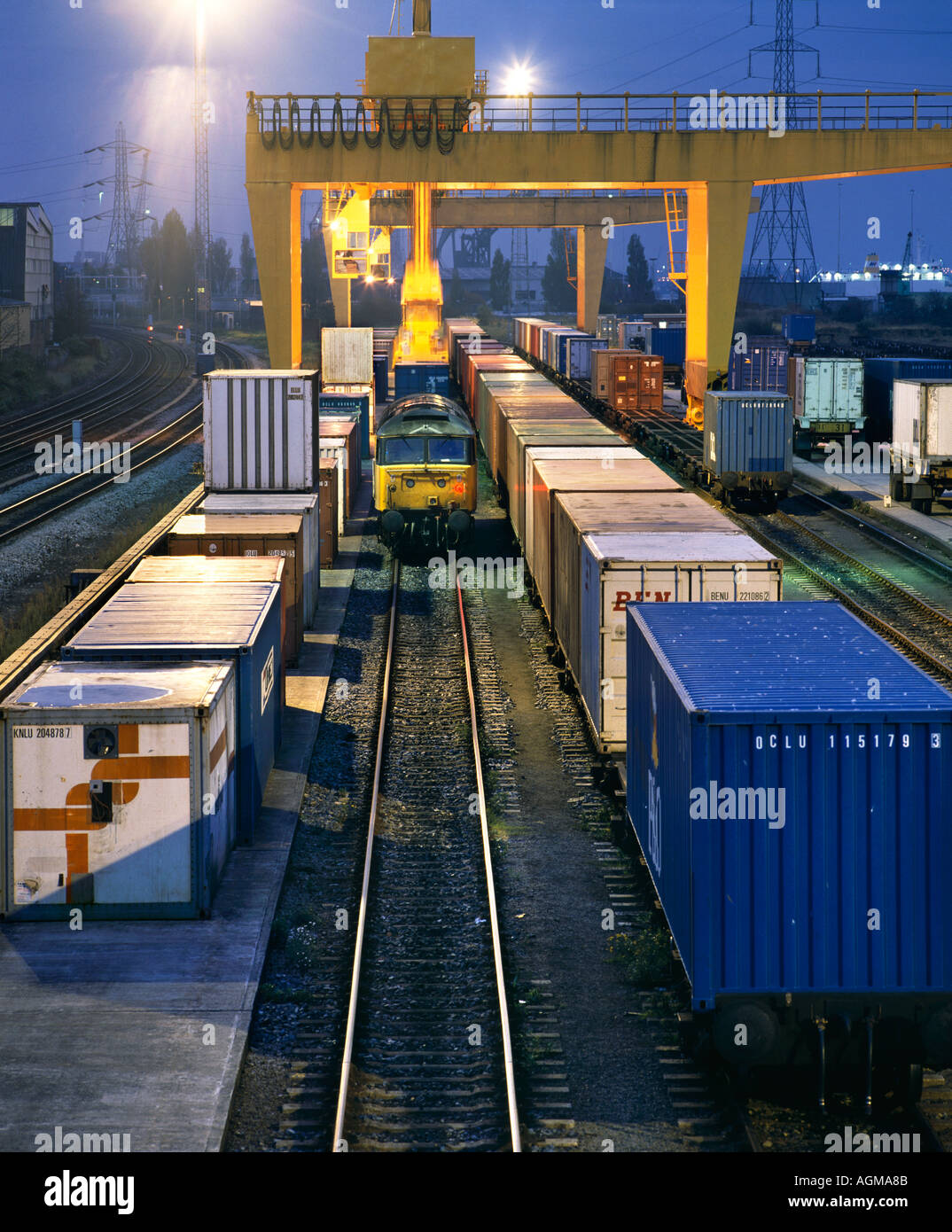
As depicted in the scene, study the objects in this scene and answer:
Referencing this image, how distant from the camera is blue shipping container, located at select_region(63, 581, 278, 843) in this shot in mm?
15492

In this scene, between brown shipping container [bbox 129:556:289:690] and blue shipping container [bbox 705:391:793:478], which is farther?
blue shipping container [bbox 705:391:793:478]

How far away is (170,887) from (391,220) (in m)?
64.4

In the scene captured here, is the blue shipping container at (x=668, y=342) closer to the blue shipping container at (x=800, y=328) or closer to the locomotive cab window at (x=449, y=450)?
the blue shipping container at (x=800, y=328)

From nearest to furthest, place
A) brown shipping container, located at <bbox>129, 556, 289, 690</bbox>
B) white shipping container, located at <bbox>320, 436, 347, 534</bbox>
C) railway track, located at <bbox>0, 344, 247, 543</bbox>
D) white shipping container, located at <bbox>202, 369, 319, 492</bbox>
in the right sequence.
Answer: brown shipping container, located at <bbox>129, 556, 289, 690</bbox> → white shipping container, located at <bbox>202, 369, 319, 492</bbox> → white shipping container, located at <bbox>320, 436, 347, 534</bbox> → railway track, located at <bbox>0, 344, 247, 543</bbox>

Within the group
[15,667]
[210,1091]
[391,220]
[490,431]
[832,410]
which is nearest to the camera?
[210,1091]

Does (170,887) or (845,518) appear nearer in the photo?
(170,887)

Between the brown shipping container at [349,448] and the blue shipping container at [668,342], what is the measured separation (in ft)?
125

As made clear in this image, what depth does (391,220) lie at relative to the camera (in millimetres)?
73750

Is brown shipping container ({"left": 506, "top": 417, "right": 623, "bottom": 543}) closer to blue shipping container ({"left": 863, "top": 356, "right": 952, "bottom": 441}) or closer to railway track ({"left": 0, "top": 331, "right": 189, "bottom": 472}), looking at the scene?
blue shipping container ({"left": 863, "top": 356, "right": 952, "bottom": 441})

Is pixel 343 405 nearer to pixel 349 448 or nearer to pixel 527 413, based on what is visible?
pixel 349 448

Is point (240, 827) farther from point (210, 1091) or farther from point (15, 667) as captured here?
point (210, 1091)

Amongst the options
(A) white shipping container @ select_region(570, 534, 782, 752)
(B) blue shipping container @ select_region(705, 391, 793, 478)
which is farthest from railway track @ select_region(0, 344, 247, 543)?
(A) white shipping container @ select_region(570, 534, 782, 752)

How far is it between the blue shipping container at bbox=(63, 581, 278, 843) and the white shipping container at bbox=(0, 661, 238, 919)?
1.75 metres
